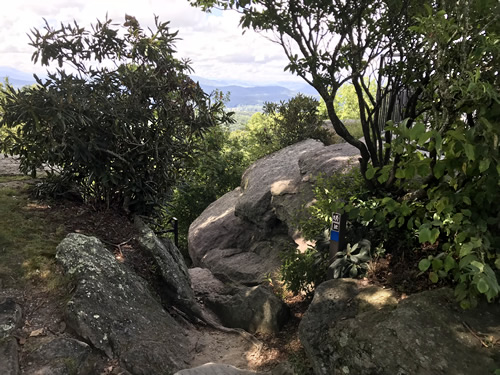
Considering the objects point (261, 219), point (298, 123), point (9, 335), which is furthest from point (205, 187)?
point (9, 335)

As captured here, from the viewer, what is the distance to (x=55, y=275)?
479cm

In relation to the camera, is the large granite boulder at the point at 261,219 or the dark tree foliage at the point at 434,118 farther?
the large granite boulder at the point at 261,219

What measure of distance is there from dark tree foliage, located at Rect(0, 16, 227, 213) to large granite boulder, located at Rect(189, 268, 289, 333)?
2.34 metres

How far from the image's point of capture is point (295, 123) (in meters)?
15.3

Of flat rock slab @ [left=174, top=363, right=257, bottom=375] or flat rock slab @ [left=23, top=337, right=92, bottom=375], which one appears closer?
flat rock slab @ [left=23, top=337, right=92, bottom=375]

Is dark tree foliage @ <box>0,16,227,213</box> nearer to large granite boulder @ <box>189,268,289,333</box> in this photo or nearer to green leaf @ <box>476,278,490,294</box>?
large granite boulder @ <box>189,268,289,333</box>

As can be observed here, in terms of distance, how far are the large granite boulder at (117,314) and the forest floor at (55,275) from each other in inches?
6.9

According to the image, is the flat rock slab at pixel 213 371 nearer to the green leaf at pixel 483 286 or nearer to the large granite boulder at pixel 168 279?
the large granite boulder at pixel 168 279

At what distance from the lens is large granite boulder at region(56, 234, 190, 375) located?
4285 millimetres

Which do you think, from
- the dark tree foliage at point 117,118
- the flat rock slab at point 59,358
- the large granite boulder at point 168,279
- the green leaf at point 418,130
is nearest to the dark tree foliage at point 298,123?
the dark tree foliage at point 117,118

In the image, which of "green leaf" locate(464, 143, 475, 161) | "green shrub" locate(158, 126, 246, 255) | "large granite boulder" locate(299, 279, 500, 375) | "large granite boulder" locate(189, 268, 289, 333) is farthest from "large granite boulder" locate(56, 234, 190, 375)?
"green shrub" locate(158, 126, 246, 255)

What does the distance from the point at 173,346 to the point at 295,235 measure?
4435mm

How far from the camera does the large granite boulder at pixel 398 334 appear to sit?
348 centimetres

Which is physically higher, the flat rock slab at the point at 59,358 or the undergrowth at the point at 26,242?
the undergrowth at the point at 26,242
